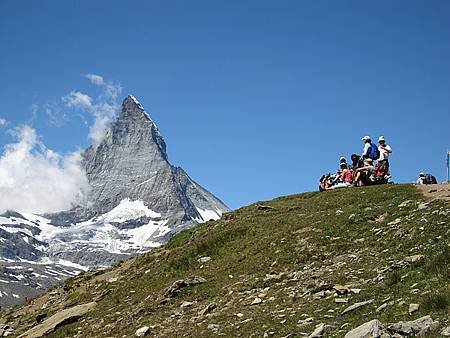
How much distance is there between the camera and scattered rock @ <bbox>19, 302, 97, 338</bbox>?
85.9 feet

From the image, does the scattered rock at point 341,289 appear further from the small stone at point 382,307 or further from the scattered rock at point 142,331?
the scattered rock at point 142,331

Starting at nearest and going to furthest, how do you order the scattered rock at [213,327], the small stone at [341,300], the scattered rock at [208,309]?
the small stone at [341,300]
the scattered rock at [213,327]
the scattered rock at [208,309]

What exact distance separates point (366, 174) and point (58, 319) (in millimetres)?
23015

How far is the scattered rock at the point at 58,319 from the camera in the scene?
26.2m

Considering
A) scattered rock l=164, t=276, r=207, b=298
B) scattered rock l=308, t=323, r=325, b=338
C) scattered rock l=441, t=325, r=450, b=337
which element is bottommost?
scattered rock l=441, t=325, r=450, b=337

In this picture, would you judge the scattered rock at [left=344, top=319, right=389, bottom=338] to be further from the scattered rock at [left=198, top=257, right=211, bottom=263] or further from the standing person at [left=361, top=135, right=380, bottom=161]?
the standing person at [left=361, top=135, right=380, bottom=161]

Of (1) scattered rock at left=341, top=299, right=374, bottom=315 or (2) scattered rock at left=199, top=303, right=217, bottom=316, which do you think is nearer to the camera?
(1) scattered rock at left=341, top=299, right=374, bottom=315

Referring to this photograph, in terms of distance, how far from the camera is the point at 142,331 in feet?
67.6

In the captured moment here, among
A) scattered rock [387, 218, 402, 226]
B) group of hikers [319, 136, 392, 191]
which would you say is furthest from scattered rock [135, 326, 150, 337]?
group of hikers [319, 136, 392, 191]

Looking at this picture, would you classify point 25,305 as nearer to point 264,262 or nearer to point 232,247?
point 232,247

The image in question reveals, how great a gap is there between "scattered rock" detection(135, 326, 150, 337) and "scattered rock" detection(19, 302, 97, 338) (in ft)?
22.8

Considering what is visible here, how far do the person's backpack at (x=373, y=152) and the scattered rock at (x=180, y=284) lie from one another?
18953mm

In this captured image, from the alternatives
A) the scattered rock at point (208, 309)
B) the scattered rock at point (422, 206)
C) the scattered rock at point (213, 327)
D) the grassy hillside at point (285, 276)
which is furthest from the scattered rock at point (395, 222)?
the scattered rock at point (213, 327)

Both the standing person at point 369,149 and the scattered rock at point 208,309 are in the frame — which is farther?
the standing person at point 369,149
